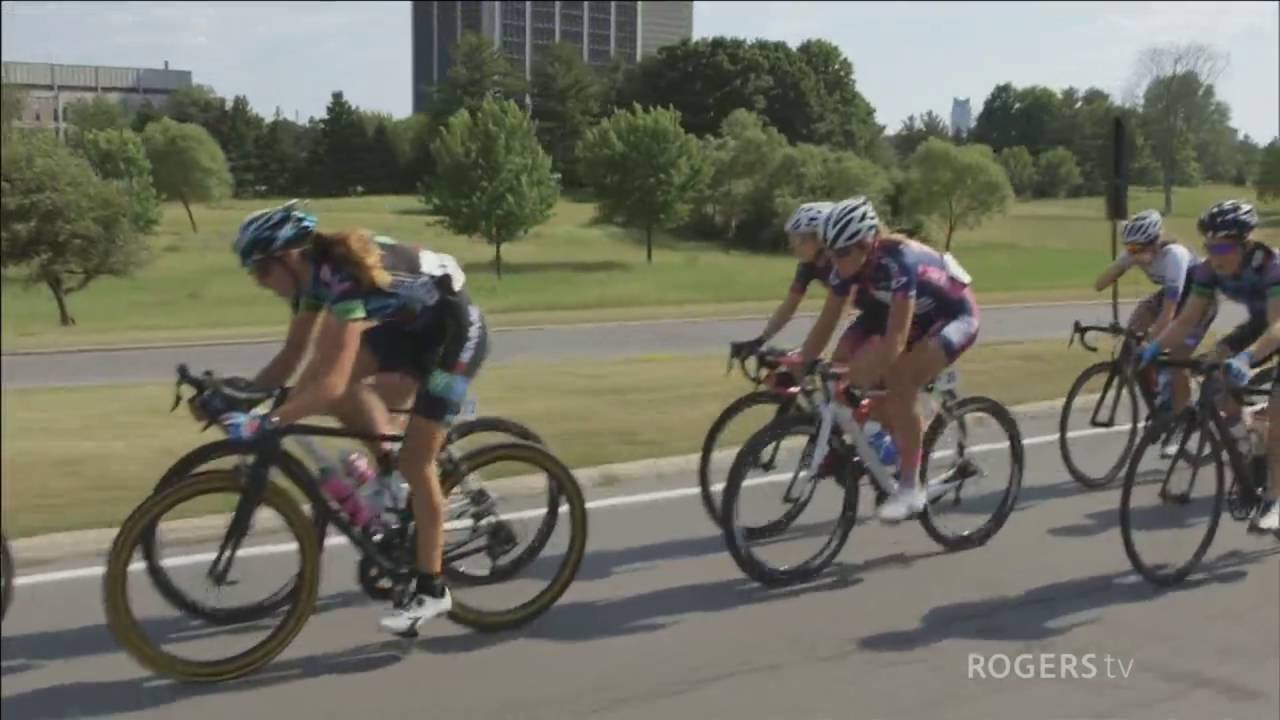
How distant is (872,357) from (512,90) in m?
2.11

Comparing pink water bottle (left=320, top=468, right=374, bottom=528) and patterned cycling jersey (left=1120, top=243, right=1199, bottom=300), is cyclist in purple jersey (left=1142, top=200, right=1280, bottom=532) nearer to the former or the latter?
patterned cycling jersey (left=1120, top=243, right=1199, bottom=300)

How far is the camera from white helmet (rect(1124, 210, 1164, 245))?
8477mm

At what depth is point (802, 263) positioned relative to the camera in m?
7.17

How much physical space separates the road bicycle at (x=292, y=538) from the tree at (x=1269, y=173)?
17.0ft

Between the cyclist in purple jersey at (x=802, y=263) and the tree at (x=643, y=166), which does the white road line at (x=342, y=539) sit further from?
the tree at (x=643, y=166)

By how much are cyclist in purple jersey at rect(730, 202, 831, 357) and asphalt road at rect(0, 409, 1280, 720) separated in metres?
1.10

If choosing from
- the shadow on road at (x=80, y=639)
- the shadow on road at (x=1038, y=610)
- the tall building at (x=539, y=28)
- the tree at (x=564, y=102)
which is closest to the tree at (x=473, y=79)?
the tall building at (x=539, y=28)

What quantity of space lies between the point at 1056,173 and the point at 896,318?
587 centimetres

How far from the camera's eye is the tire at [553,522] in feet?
17.3

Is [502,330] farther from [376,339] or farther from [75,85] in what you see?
[75,85]

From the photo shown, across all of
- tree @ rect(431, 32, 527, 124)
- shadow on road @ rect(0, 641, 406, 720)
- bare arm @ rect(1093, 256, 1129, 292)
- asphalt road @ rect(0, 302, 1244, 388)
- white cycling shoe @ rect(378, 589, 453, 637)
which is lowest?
asphalt road @ rect(0, 302, 1244, 388)

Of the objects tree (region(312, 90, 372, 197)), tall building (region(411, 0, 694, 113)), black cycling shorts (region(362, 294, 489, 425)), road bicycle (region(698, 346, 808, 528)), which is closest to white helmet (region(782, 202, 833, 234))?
road bicycle (region(698, 346, 808, 528))

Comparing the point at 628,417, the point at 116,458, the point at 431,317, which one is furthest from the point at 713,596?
the point at 628,417

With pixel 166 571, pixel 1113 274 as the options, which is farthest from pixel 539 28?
pixel 1113 274
